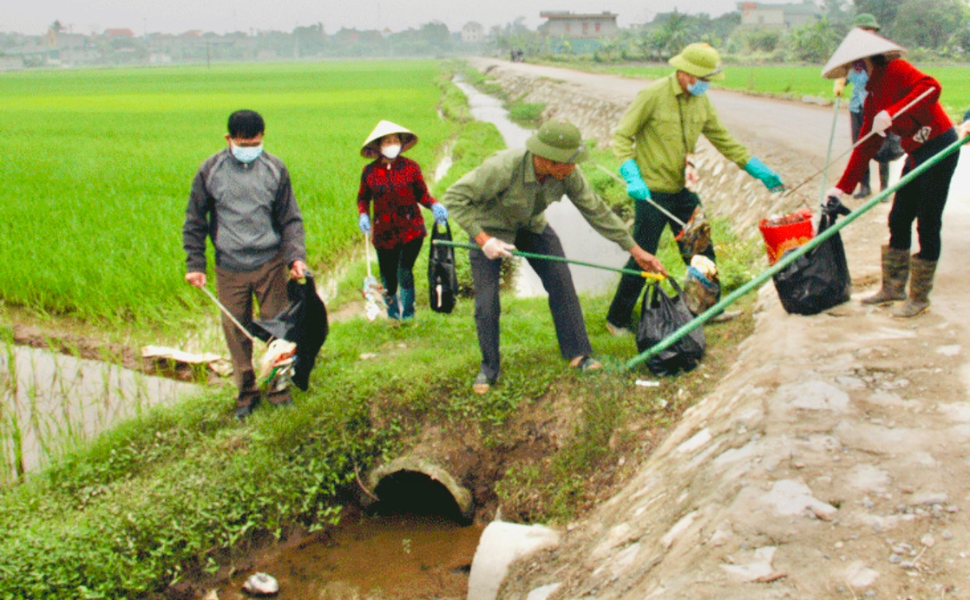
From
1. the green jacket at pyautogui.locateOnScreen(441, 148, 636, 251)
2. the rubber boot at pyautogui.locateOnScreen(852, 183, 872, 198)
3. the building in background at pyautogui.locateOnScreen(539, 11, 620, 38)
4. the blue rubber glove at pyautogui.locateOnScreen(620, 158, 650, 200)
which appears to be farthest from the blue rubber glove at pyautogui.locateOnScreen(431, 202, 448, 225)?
the building in background at pyautogui.locateOnScreen(539, 11, 620, 38)

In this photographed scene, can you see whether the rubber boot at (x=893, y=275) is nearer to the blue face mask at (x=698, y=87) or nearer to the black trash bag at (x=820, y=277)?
the black trash bag at (x=820, y=277)

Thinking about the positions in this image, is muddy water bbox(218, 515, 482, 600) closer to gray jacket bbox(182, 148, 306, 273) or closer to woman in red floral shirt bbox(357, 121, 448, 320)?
gray jacket bbox(182, 148, 306, 273)

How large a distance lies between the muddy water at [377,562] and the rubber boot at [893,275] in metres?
2.28

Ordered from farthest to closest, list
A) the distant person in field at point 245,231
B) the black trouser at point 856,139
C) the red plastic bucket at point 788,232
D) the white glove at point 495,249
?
the black trouser at point 856,139 < the distant person in field at point 245,231 < the red plastic bucket at point 788,232 < the white glove at point 495,249

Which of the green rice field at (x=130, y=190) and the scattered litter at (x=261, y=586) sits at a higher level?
the green rice field at (x=130, y=190)

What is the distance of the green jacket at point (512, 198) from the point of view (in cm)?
357

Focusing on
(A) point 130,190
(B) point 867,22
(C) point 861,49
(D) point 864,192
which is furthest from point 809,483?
(A) point 130,190

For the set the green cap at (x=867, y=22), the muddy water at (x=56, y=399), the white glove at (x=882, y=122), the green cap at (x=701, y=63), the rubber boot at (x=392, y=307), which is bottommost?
the muddy water at (x=56, y=399)

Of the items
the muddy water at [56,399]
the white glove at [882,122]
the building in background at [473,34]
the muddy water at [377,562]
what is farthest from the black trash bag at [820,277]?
the building in background at [473,34]

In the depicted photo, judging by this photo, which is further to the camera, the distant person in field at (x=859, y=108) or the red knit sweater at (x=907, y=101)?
the distant person in field at (x=859, y=108)

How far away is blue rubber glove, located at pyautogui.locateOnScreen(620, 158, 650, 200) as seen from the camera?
4.01 m

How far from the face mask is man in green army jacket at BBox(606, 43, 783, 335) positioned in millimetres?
1812

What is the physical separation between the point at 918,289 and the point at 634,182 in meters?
1.43

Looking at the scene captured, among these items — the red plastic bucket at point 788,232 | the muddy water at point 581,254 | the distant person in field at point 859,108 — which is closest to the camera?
the red plastic bucket at point 788,232
